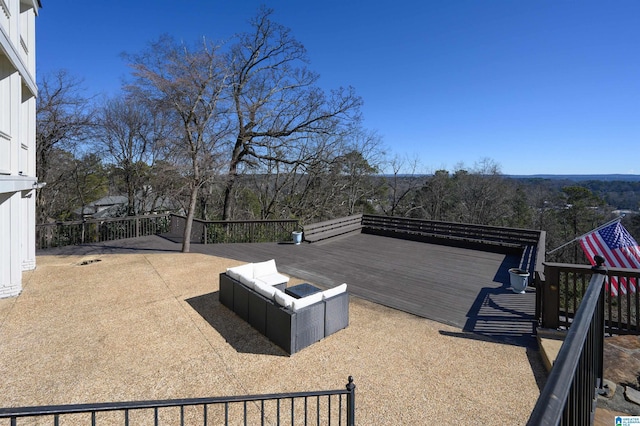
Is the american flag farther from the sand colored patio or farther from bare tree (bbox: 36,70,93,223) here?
bare tree (bbox: 36,70,93,223)

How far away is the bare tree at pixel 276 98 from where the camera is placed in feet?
44.3

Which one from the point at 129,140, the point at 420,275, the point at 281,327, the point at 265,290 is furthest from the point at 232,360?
the point at 129,140

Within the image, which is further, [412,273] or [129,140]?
[129,140]

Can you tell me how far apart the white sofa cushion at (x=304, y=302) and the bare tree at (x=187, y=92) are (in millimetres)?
6446

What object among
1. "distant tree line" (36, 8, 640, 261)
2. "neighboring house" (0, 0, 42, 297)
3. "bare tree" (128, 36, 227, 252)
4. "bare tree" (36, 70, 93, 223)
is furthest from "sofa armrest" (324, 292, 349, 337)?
"bare tree" (36, 70, 93, 223)

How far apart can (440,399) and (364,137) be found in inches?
661

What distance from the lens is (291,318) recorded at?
161 inches

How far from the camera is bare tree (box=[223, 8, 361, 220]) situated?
1349 centimetres

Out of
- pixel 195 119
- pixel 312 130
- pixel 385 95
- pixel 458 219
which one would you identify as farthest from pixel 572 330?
pixel 458 219

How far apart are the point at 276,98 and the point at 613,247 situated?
12.3 meters

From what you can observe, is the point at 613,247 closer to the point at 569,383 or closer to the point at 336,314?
the point at 336,314

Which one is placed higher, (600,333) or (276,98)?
(276,98)

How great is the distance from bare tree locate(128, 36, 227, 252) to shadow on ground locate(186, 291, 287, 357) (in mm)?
4353

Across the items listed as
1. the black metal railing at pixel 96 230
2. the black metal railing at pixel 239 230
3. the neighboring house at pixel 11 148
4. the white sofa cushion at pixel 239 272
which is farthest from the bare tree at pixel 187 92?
the white sofa cushion at pixel 239 272
